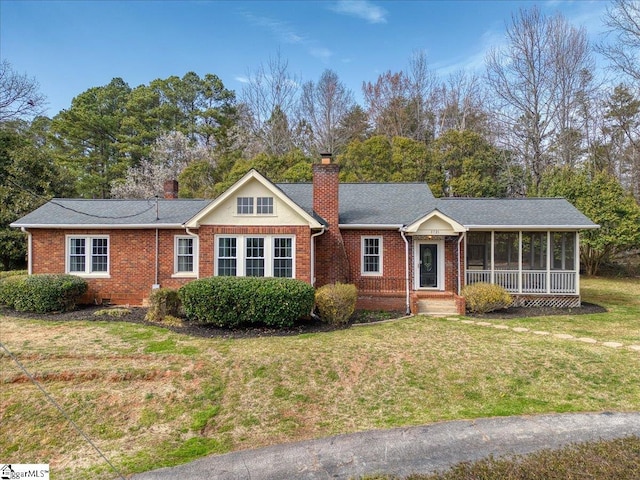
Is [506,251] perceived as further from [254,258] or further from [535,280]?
[254,258]

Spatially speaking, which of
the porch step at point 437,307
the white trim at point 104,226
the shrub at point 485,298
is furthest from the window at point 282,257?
the shrub at point 485,298

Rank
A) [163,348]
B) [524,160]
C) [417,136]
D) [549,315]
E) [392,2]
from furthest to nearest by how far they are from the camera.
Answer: [417,136] < [524,160] < [392,2] < [549,315] < [163,348]

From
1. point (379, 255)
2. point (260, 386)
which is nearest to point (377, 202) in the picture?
point (379, 255)

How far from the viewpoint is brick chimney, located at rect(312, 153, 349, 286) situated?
1369 cm

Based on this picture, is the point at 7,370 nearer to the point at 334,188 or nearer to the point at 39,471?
the point at 39,471

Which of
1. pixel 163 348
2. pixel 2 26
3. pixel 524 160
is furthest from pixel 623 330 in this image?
pixel 524 160

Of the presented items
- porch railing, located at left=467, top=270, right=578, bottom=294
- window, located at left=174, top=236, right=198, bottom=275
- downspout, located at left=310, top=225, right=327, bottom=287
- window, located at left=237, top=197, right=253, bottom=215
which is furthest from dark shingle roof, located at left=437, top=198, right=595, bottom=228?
window, located at left=174, top=236, right=198, bottom=275

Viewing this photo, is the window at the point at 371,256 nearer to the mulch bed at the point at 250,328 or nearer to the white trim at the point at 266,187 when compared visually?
the mulch bed at the point at 250,328

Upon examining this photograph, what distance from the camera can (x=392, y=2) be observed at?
744 inches

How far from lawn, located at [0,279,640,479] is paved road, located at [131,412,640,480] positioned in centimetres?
29

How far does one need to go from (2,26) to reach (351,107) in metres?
29.7

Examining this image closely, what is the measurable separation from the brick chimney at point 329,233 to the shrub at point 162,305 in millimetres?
5159

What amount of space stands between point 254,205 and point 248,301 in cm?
362

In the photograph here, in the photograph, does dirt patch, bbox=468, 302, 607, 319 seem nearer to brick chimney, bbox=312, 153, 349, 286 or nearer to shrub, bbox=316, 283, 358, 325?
shrub, bbox=316, 283, 358, 325
